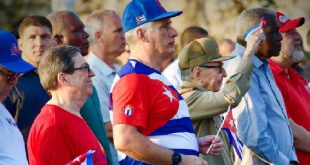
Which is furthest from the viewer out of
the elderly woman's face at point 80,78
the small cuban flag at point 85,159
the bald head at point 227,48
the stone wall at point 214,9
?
the stone wall at point 214,9

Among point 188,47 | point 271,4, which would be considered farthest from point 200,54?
point 271,4

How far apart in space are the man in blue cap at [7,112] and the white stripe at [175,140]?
818 mm

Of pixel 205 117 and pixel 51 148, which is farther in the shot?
pixel 205 117

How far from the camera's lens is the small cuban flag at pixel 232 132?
8195mm

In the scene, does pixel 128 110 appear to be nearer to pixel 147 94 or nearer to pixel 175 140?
pixel 147 94

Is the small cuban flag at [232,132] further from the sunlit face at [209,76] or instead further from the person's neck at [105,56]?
the person's neck at [105,56]

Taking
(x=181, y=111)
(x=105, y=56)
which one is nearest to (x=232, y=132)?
(x=181, y=111)

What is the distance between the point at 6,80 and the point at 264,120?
2229 millimetres

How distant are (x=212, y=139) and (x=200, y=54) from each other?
959 mm

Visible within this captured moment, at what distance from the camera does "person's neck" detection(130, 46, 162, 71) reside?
7.68m

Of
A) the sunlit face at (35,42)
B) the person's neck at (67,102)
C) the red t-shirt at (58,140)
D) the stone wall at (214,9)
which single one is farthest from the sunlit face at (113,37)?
the stone wall at (214,9)

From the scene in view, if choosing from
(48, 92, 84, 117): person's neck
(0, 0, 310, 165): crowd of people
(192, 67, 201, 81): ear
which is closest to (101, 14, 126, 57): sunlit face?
(0, 0, 310, 165): crowd of people

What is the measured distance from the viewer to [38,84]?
8477 mm

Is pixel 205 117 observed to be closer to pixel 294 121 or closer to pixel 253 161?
pixel 253 161
